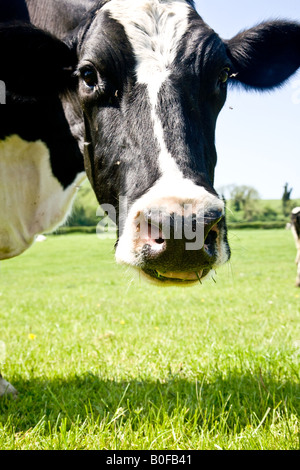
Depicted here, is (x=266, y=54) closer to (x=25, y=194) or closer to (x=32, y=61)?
(x=32, y=61)

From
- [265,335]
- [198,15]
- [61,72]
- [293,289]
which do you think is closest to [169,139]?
[198,15]

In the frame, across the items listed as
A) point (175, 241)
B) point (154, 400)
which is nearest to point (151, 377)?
point (154, 400)

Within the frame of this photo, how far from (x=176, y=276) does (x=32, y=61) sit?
2047 mm

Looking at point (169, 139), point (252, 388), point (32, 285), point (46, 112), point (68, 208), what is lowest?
point (32, 285)

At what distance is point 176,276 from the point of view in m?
2.26

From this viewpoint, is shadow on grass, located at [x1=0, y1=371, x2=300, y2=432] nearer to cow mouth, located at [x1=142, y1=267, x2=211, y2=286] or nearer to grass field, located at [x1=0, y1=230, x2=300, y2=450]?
grass field, located at [x1=0, y1=230, x2=300, y2=450]

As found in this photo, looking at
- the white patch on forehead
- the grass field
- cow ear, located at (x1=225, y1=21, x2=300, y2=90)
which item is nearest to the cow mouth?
the grass field

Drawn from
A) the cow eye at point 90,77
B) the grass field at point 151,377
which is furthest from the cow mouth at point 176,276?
the cow eye at point 90,77

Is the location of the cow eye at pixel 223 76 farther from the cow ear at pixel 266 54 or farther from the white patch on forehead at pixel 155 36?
the cow ear at pixel 266 54

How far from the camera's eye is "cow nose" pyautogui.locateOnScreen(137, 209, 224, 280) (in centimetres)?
204

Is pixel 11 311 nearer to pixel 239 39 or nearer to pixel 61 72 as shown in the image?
pixel 61 72

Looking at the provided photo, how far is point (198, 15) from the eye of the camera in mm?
3051

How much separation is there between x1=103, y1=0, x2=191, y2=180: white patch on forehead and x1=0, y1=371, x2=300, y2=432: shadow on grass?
1.47m
